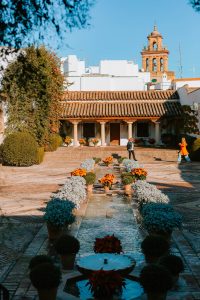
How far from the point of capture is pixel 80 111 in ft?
119

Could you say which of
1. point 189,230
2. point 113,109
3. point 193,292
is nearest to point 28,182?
point 189,230

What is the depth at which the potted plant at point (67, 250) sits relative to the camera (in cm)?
722

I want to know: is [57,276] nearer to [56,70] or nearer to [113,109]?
[56,70]

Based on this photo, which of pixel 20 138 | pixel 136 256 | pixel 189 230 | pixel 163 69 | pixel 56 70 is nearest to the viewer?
pixel 136 256

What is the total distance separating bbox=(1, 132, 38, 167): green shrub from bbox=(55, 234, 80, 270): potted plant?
61.0ft

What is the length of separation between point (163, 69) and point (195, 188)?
50.9 m

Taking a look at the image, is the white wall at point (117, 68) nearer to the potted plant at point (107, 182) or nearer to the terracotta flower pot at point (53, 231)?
the potted plant at point (107, 182)

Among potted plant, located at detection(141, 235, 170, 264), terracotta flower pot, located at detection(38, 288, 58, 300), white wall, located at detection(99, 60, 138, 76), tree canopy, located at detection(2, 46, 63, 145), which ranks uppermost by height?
white wall, located at detection(99, 60, 138, 76)

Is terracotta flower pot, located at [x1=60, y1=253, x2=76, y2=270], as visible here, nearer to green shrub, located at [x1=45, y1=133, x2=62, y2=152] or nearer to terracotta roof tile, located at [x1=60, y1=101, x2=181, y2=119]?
green shrub, located at [x1=45, y1=133, x2=62, y2=152]

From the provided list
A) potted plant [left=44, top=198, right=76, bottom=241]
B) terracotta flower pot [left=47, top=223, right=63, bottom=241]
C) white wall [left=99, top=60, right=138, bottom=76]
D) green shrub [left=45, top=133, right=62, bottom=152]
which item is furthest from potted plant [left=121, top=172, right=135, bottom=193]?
white wall [left=99, top=60, right=138, bottom=76]

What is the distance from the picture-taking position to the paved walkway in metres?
7.04

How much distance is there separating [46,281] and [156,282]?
1404 millimetres

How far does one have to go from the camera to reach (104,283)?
5.50 metres

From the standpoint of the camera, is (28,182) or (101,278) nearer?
(101,278)
